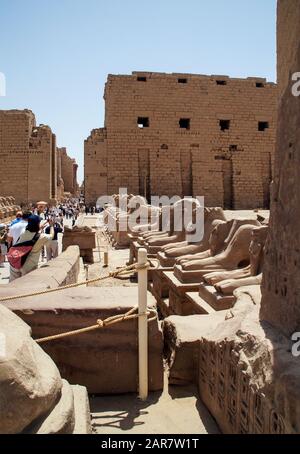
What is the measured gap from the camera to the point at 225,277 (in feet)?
14.1

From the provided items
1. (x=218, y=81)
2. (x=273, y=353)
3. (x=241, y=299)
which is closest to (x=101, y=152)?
(x=218, y=81)

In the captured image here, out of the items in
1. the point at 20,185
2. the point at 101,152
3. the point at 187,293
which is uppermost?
the point at 101,152

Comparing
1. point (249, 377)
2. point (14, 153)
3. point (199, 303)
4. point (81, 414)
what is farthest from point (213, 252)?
point (14, 153)

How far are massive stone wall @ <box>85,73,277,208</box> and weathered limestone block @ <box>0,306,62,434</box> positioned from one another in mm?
17752

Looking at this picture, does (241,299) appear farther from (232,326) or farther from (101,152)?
(101,152)

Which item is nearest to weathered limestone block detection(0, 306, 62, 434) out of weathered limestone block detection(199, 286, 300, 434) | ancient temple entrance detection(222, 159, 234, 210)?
weathered limestone block detection(199, 286, 300, 434)

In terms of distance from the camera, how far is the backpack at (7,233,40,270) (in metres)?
4.77

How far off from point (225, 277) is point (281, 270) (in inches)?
83.5

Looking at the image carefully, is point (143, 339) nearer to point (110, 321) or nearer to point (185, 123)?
point (110, 321)

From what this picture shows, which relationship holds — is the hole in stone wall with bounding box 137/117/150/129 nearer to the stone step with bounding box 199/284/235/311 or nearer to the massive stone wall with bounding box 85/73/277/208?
the massive stone wall with bounding box 85/73/277/208

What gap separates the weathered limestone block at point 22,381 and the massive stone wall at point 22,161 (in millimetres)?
20527

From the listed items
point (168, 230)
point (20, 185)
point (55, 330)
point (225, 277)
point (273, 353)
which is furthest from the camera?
point (20, 185)

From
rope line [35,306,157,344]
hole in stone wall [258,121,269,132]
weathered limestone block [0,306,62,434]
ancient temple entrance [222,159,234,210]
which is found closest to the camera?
weathered limestone block [0,306,62,434]

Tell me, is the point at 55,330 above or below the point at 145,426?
above
